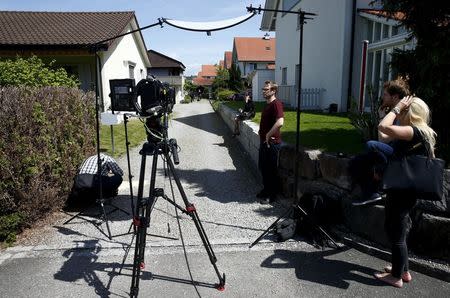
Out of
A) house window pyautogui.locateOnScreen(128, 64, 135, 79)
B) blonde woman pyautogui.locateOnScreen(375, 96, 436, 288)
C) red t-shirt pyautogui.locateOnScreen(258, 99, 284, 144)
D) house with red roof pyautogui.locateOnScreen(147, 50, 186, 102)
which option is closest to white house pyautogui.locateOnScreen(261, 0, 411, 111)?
red t-shirt pyautogui.locateOnScreen(258, 99, 284, 144)

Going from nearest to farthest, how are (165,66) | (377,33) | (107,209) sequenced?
1. (107,209)
2. (377,33)
3. (165,66)

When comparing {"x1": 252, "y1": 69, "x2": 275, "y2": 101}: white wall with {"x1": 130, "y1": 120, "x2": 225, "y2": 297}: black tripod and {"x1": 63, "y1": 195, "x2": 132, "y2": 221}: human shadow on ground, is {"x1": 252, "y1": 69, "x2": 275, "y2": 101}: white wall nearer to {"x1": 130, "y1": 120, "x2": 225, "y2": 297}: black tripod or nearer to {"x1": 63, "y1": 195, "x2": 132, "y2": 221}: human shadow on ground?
{"x1": 63, "y1": 195, "x2": 132, "y2": 221}: human shadow on ground

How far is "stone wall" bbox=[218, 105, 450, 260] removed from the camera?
3.77 m

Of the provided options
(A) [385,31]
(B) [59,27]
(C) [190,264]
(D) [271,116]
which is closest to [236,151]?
(D) [271,116]

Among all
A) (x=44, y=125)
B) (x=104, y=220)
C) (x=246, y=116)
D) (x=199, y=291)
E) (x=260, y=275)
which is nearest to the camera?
(x=199, y=291)

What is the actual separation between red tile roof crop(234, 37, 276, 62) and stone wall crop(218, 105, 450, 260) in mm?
51843

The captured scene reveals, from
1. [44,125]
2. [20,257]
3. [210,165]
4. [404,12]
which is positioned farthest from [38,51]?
[404,12]

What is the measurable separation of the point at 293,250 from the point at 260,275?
2.27 ft

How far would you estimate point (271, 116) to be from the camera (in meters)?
5.64

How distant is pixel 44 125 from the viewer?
4.79 metres

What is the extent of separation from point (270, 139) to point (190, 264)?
8.25 ft

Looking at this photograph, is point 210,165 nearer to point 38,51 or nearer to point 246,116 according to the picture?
point 246,116

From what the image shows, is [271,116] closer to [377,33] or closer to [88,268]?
[88,268]

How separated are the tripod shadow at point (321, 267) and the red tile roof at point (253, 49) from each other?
53.6m
